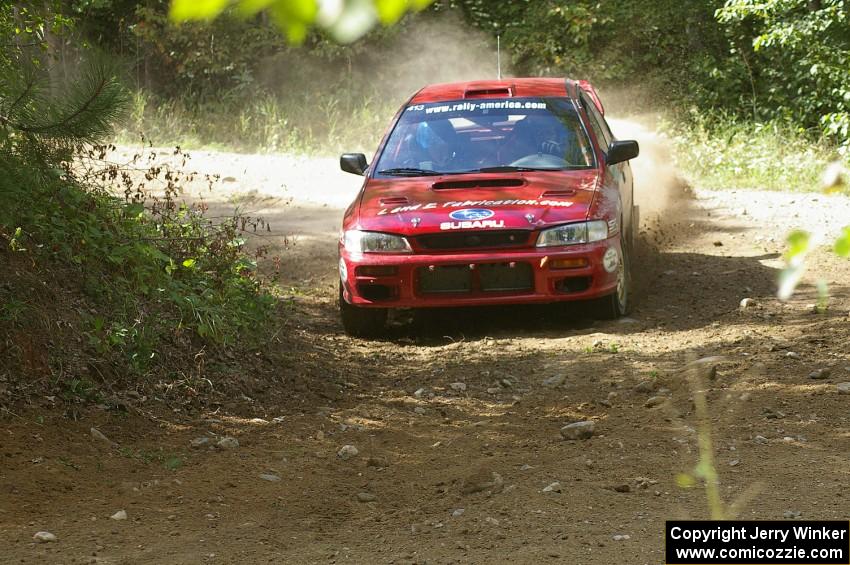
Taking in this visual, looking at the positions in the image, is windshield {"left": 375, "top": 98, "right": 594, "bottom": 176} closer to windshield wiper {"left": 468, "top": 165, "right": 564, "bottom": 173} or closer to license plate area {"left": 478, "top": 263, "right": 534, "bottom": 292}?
windshield wiper {"left": 468, "top": 165, "right": 564, "bottom": 173}

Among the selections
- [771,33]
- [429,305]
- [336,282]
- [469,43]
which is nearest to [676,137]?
[771,33]

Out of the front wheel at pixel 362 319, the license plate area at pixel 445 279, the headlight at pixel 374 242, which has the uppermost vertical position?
the headlight at pixel 374 242

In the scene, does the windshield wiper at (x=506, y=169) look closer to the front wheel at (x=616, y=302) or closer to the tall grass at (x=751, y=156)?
the front wheel at (x=616, y=302)

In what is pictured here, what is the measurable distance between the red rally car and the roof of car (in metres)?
0.22

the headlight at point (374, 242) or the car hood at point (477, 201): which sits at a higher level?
the car hood at point (477, 201)

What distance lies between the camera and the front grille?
25.8 ft

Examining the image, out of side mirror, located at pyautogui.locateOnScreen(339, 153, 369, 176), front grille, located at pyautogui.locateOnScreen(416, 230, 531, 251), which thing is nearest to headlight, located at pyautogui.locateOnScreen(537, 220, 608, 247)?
front grille, located at pyautogui.locateOnScreen(416, 230, 531, 251)

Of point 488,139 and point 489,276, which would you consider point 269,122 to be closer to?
point 488,139

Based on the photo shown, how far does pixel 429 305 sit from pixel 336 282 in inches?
100

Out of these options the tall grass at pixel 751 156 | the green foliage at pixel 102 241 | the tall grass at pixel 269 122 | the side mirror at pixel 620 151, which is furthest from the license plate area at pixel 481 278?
the tall grass at pixel 269 122

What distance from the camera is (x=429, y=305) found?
798cm

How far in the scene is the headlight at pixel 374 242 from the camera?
7.98 meters

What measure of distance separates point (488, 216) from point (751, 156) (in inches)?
369

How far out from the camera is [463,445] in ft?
19.1
